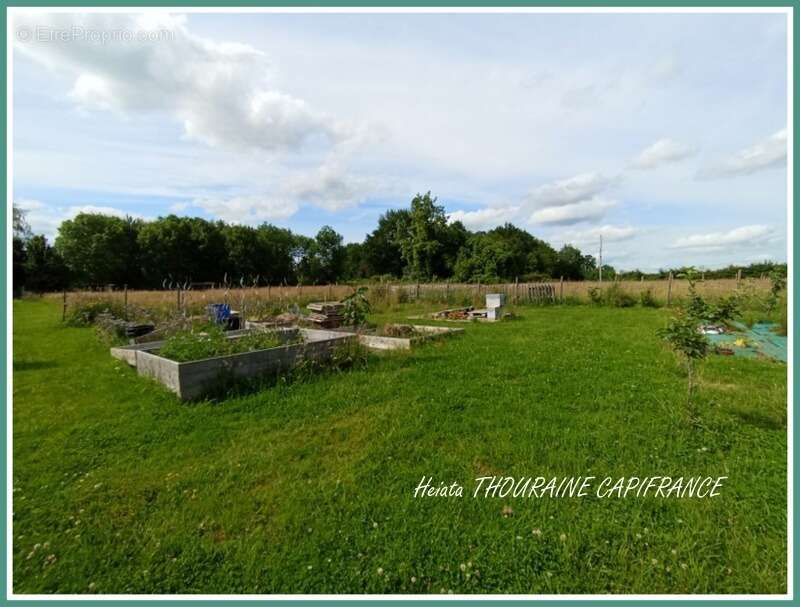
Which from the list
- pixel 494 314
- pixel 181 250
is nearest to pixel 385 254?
pixel 181 250

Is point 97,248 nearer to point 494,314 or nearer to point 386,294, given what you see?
point 386,294

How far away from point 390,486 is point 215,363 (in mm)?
3348

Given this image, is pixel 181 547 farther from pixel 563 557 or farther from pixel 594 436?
pixel 594 436

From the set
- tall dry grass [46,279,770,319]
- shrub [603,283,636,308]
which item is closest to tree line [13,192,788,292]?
tall dry grass [46,279,770,319]

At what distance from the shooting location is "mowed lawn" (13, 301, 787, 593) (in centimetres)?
218

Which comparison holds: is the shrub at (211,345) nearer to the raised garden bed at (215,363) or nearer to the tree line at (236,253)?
the raised garden bed at (215,363)

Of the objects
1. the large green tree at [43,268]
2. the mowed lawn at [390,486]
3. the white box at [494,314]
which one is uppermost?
the large green tree at [43,268]

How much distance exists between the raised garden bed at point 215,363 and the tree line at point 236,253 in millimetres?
28389

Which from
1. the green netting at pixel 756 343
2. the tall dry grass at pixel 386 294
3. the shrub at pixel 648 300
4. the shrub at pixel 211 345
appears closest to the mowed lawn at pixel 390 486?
the shrub at pixel 211 345

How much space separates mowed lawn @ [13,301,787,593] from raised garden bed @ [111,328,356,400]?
1.03 ft

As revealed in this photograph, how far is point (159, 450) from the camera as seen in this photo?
3.63 metres

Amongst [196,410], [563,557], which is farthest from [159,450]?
[563,557]

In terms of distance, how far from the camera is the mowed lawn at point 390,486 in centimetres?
218

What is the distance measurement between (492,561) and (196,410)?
3.79m
